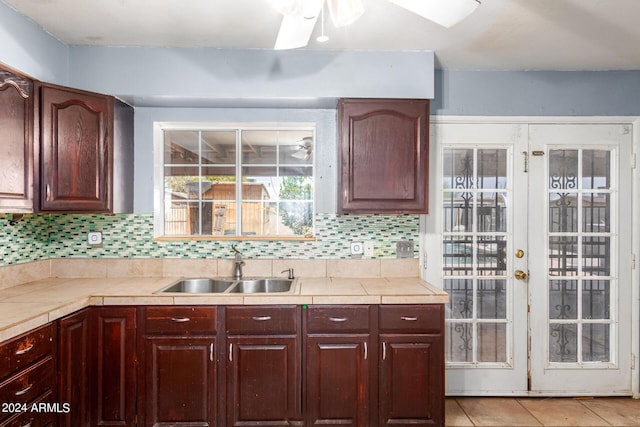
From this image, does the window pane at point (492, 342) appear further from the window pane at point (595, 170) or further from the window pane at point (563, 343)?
the window pane at point (595, 170)

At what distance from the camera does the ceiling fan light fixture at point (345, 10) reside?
151 cm

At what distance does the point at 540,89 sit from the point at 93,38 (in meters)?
3.14

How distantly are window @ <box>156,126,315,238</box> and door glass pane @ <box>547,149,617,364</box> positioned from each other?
6.16 feet

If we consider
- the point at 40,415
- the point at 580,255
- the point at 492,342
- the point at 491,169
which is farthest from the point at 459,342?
the point at 40,415

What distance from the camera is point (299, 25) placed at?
1.74 m

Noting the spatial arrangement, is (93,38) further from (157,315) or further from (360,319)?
(360,319)

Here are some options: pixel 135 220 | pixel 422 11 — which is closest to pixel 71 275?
pixel 135 220

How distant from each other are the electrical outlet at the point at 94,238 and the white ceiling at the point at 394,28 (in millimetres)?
1281

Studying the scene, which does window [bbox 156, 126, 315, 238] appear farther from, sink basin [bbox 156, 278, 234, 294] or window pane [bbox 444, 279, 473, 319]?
window pane [bbox 444, 279, 473, 319]

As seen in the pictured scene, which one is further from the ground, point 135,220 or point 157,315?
point 135,220

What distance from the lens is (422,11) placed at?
5.24 feet

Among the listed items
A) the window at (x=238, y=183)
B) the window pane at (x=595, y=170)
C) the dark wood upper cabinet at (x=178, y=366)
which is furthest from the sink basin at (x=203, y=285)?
the window pane at (x=595, y=170)

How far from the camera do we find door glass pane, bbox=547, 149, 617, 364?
3018mm

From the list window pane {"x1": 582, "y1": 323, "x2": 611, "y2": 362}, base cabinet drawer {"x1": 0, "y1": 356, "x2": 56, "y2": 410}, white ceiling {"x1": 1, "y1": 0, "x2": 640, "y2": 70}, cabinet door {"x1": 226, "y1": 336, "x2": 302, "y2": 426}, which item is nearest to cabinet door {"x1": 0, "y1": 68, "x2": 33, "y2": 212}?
white ceiling {"x1": 1, "y1": 0, "x2": 640, "y2": 70}
